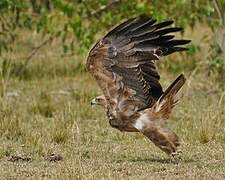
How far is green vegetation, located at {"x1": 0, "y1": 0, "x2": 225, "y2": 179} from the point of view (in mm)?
8031

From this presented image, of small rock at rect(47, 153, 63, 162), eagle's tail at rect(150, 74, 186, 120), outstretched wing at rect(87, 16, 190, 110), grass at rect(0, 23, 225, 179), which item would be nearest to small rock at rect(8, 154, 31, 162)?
grass at rect(0, 23, 225, 179)

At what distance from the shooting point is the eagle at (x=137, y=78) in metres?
8.13

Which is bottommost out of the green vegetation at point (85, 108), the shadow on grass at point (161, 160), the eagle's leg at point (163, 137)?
the green vegetation at point (85, 108)

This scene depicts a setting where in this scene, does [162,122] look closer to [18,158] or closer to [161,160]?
[161,160]

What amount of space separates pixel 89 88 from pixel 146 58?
5.21 meters

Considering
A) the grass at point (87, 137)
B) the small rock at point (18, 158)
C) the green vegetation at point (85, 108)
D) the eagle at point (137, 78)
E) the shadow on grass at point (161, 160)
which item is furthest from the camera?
the small rock at point (18, 158)

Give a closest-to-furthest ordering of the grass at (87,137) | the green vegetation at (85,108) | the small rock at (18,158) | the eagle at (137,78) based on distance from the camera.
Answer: the grass at (87,137) < the green vegetation at (85,108) < the eagle at (137,78) < the small rock at (18,158)

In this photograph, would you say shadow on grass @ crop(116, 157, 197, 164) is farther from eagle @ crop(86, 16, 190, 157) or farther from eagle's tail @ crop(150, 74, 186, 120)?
eagle's tail @ crop(150, 74, 186, 120)

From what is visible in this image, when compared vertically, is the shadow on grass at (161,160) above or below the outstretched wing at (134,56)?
below

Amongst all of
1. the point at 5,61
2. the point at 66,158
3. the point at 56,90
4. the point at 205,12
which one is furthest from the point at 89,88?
the point at 66,158

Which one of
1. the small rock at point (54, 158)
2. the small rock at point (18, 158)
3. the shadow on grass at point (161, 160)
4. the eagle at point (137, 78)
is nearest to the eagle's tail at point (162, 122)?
the eagle at point (137, 78)

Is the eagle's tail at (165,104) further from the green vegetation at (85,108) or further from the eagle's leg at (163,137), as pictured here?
the green vegetation at (85,108)

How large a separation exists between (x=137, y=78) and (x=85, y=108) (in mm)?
3269

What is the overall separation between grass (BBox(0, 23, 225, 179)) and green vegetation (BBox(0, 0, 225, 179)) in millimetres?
10
